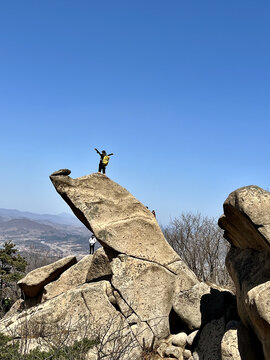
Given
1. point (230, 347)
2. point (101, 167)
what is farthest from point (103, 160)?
point (230, 347)

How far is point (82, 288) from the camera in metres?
11.9

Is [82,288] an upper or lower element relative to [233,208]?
lower

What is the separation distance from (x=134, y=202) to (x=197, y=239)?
81.6 ft

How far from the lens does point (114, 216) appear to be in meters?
12.5

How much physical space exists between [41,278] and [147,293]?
240 inches

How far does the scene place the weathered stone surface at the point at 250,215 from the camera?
8.37 meters

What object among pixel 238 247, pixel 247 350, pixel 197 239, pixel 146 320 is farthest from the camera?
pixel 197 239

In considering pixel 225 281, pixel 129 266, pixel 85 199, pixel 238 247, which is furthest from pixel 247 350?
pixel 225 281

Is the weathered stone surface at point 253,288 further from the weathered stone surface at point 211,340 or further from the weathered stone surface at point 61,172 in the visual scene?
the weathered stone surface at point 61,172

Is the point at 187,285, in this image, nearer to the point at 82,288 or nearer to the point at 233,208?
the point at 82,288

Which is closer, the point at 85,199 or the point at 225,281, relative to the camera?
the point at 85,199

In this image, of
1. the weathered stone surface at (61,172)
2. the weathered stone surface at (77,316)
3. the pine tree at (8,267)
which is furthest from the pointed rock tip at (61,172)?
the pine tree at (8,267)

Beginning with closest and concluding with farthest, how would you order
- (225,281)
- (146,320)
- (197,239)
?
(146,320) < (225,281) < (197,239)

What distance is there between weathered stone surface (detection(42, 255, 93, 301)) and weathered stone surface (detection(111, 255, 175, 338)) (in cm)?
413
